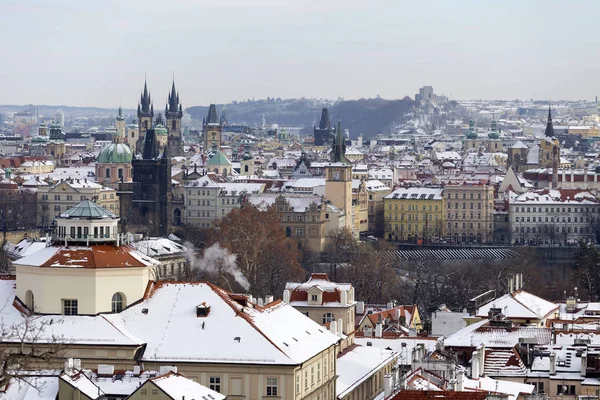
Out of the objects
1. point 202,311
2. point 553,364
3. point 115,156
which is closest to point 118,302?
point 202,311

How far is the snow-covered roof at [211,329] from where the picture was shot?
42.8m

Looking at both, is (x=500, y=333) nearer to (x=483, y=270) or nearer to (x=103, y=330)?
(x=103, y=330)

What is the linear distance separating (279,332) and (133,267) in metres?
3.44

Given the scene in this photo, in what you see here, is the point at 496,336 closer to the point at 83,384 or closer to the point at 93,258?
the point at 93,258

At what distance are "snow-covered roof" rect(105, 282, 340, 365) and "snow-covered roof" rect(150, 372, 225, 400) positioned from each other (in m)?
4.69

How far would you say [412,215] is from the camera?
144m

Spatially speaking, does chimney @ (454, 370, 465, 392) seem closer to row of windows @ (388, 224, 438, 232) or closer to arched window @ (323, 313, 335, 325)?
arched window @ (323, 313, 335, 325)

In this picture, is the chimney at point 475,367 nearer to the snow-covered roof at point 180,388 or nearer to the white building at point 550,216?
the snow-covered roof at point 180,388

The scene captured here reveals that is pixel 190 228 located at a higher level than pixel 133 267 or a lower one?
lower

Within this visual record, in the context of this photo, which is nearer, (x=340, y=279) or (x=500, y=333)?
(x=500, y=333)

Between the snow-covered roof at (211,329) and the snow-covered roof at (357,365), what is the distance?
110 inches

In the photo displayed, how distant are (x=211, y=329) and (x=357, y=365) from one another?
8307 millimetres

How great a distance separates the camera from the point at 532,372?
144 feet

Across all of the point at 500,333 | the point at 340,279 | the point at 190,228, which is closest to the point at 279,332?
the point at 500,333
